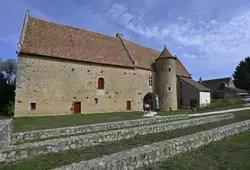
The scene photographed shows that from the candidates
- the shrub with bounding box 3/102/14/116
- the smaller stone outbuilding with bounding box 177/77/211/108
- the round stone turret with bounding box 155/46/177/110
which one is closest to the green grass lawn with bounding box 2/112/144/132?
the shrub with bounding box 3/102/14/116

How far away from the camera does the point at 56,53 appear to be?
20625mm

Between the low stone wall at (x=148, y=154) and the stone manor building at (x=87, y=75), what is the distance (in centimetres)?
1686

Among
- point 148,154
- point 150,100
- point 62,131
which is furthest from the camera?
point 150,100

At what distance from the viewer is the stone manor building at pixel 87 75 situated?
19.3 m

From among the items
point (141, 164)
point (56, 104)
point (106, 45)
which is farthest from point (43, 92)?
point (141, 164)

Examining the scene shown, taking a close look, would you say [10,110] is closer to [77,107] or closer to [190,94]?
[77,107]

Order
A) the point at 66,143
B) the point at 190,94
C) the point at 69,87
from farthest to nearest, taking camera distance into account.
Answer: the point at 190,94 → the point at 69,87 → the point at 66,143

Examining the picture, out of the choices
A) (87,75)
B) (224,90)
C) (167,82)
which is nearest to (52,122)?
(87,75)

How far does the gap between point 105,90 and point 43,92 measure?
7423 mm

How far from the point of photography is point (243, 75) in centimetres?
5375

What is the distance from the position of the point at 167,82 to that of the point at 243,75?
123 feet

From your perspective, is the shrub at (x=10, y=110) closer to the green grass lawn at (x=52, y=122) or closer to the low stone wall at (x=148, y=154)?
the green grass lawn at (x=52, y=122)

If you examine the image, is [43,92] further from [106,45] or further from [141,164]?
[141,164]

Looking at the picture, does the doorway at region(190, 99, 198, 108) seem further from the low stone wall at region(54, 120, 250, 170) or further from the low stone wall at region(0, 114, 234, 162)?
the low stone wall at region(54, 120, 250, 170)
